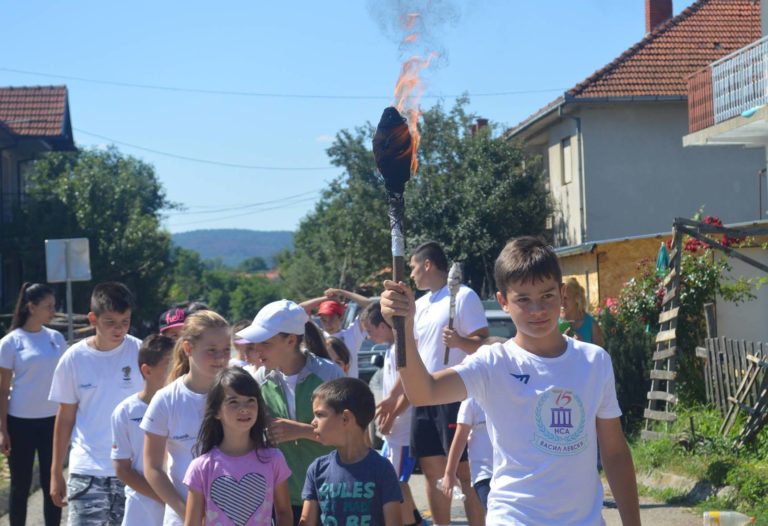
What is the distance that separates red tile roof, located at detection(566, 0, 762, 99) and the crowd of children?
61.0 feet

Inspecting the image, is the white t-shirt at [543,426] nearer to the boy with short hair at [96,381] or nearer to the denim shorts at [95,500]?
the denim shorts at [95,500]

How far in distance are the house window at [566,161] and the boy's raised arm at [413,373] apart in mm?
23449

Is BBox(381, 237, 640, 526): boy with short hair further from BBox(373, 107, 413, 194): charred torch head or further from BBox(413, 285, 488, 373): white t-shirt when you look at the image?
BBox(413, 285, 488, 373): white t-shirt

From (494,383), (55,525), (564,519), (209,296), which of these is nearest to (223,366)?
(494,383)

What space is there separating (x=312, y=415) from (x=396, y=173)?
180 cm

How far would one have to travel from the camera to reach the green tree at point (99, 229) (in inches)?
1353

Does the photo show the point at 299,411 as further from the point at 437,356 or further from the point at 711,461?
the point at 711,461

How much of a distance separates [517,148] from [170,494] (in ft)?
76.5

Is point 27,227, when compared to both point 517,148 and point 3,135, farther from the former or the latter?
point 517,148

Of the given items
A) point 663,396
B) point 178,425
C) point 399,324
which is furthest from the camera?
point 663,396

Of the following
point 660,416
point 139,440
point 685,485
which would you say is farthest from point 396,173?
point 660,416

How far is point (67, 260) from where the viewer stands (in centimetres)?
1497

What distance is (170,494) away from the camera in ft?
15.8

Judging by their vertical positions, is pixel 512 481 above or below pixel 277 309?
below
